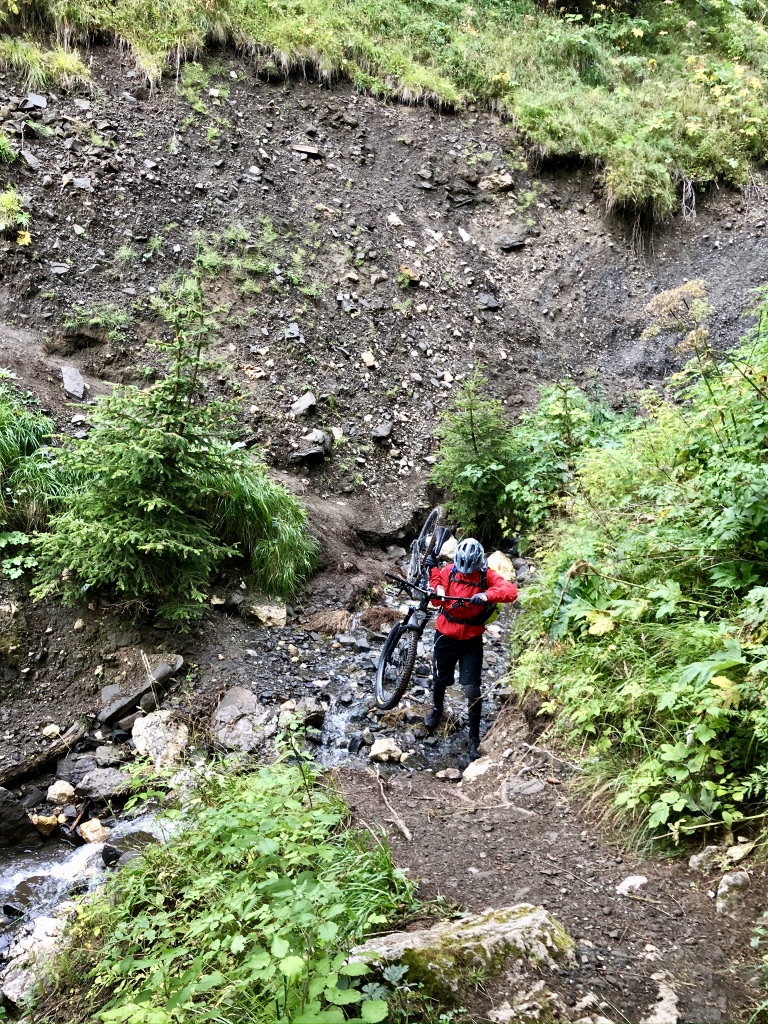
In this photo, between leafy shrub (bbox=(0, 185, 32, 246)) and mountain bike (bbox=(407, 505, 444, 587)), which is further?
leafy shrub (bbox=(0, 185, 32, 246))

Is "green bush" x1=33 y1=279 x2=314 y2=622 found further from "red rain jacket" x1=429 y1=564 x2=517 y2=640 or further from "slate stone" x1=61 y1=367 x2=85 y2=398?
"red rain jacket" x1=429 y1=564 x2=517 y2=640

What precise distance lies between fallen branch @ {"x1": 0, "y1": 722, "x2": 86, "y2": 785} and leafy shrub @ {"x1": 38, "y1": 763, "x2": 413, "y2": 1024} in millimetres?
1841

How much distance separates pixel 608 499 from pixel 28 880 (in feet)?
18.6

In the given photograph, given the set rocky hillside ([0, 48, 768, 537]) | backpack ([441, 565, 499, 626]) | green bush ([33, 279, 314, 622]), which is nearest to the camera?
backpack ([441, 565, 499, 626])

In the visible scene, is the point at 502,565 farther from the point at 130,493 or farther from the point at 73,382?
the point at 73,382

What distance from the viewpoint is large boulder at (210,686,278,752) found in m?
5.86

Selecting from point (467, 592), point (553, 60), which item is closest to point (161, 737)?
point (467, 592)

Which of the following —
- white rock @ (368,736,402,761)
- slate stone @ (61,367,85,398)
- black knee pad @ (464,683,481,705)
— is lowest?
white rock @ (368,736,402,761)

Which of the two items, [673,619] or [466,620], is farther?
[466,620]

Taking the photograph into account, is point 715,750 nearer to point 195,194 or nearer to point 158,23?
point 195,194

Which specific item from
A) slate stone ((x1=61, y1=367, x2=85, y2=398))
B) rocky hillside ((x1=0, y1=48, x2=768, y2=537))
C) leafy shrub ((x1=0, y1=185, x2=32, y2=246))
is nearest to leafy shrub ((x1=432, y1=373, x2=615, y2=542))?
rocky hillside ((x1=0, y1=48, x2=768, y2=537))

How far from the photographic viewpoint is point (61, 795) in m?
5.27

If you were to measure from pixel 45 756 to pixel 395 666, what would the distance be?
3.26 m

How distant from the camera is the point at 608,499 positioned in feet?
20.6
